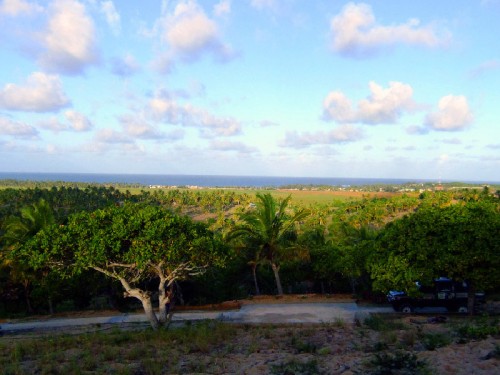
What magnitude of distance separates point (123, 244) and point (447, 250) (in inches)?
439

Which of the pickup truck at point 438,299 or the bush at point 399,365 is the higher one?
the bush at point 399,365

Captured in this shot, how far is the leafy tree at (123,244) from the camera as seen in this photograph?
1220 cm

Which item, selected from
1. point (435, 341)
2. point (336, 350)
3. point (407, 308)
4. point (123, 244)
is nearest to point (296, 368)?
point (336, 350)

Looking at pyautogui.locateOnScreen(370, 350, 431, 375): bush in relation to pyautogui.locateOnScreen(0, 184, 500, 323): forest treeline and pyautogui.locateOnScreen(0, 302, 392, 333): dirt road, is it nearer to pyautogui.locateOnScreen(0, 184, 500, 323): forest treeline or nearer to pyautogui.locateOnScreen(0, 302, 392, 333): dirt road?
pyautogui.locateOnScreen(0, 184, 500, 323): forest treeline

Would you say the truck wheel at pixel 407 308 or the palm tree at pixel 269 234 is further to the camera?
the palm tree at pixel 269 234

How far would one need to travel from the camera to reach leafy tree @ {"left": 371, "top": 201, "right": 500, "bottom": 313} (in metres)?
13.7

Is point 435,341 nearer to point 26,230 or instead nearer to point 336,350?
point 336,350

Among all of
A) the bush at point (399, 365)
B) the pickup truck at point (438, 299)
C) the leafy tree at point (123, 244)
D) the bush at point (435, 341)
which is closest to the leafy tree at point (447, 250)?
the pickup truck at point (438, 299)

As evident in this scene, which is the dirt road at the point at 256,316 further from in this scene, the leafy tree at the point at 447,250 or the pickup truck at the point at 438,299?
the leafy tree at the point at 447,250

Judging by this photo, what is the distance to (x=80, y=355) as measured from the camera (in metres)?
10.4

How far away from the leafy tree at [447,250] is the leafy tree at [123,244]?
22.1 feet

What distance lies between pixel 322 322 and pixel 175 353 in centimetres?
602

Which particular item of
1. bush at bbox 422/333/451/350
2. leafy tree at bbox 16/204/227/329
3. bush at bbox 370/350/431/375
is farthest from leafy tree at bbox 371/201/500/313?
leafy tree at bbox 16/204/227/329

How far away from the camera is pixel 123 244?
12.8 metres
